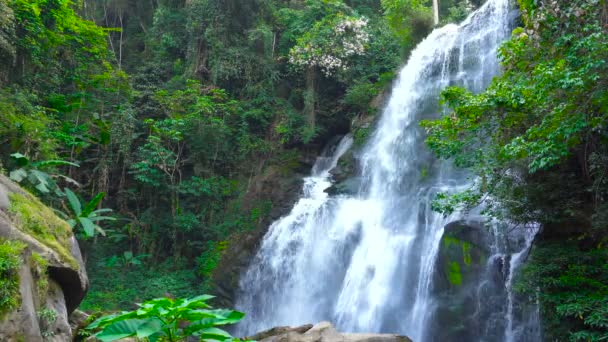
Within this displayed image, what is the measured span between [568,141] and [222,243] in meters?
11.0

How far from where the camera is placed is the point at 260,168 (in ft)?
57.4

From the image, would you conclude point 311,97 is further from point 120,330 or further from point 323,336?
point 120,330

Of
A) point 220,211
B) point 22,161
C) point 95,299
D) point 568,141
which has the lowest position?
point 95,299

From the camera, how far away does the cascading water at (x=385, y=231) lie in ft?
34.9

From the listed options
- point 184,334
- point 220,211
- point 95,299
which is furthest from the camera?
point 220,211

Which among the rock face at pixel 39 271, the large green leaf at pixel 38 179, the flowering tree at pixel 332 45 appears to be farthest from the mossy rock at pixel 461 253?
the flowering tree at pixel 332 45

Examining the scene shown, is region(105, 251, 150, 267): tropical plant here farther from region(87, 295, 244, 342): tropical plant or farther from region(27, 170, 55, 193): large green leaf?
region(87, 295, 244, 342): tropical plant

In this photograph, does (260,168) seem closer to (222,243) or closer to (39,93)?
(222,243)

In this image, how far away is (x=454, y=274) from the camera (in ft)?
31.0

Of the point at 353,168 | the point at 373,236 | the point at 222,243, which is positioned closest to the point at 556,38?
the point at 373,236

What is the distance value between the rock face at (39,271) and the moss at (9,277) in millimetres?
45

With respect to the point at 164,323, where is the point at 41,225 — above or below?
above

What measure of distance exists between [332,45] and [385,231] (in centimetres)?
859

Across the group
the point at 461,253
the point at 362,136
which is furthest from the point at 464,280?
the point at 362,136
